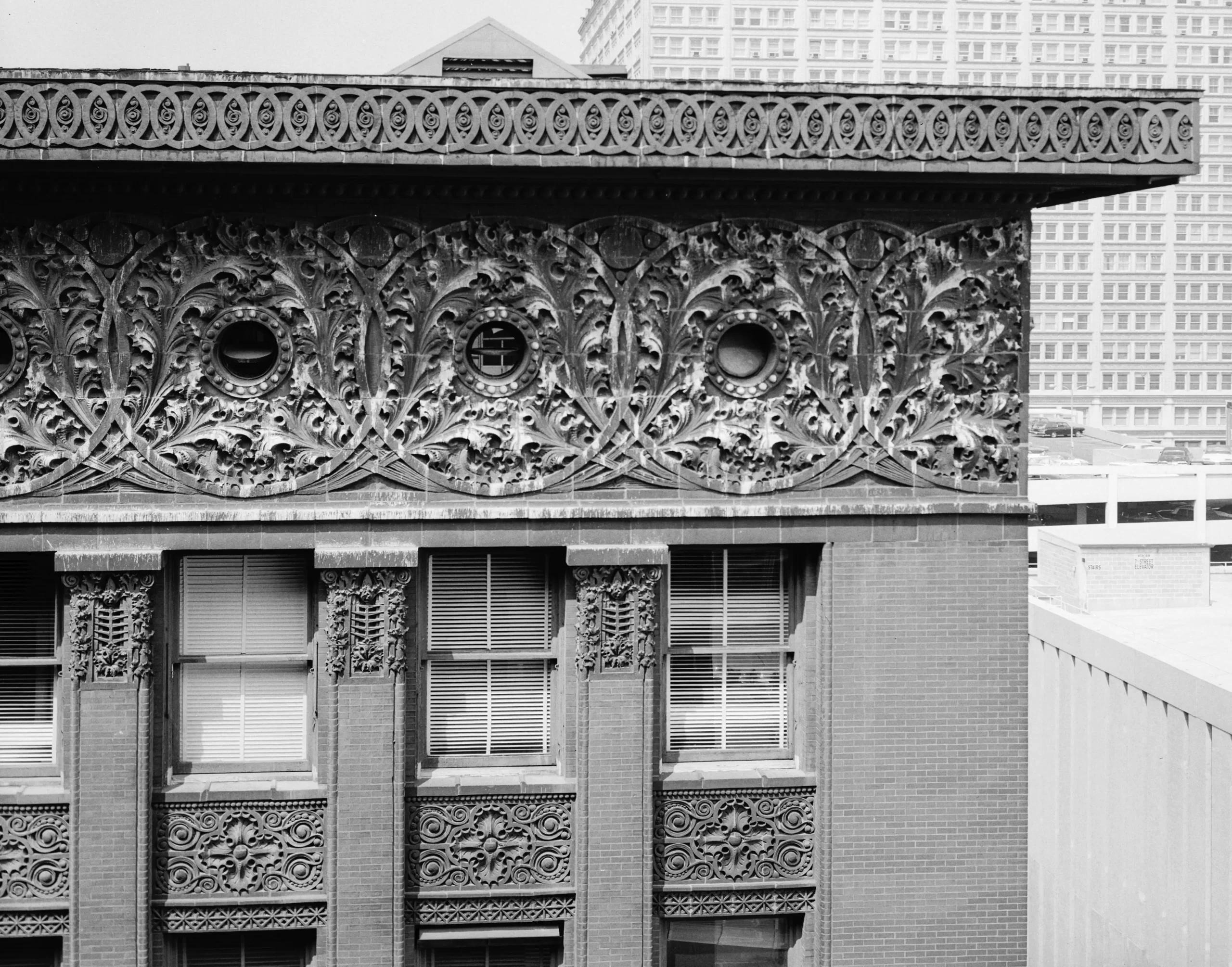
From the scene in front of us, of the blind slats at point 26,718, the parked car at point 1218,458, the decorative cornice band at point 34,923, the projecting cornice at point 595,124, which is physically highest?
the projecting cornice at point 595,124

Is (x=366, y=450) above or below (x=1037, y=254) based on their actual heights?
below

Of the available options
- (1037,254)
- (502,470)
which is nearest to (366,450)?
(502,470)

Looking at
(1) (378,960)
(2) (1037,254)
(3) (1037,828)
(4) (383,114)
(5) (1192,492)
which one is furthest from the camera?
(2) (1037,254)

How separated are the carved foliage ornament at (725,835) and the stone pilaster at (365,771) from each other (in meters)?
2.58

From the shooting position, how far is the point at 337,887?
13094 millimetres

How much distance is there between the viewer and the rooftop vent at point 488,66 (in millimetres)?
15141

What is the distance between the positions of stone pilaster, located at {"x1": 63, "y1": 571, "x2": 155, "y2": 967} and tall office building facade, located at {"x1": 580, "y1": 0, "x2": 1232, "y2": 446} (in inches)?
3842

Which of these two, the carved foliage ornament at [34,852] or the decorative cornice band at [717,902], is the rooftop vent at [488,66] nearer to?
the carved foliage ornament at [34,852]

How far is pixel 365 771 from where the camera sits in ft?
43.0

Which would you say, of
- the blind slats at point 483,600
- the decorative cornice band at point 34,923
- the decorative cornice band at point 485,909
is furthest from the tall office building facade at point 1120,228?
the decorative cornice band at point 34,923

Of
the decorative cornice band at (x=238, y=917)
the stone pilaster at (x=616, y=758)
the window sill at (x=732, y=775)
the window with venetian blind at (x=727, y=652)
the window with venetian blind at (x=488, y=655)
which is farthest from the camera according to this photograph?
the window with venetian blind at (x=727, y=652)

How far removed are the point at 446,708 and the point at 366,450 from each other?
2680 millimetres

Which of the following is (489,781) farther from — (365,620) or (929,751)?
(929,751)

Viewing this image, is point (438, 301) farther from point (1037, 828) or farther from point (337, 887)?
point (1037, 828)
